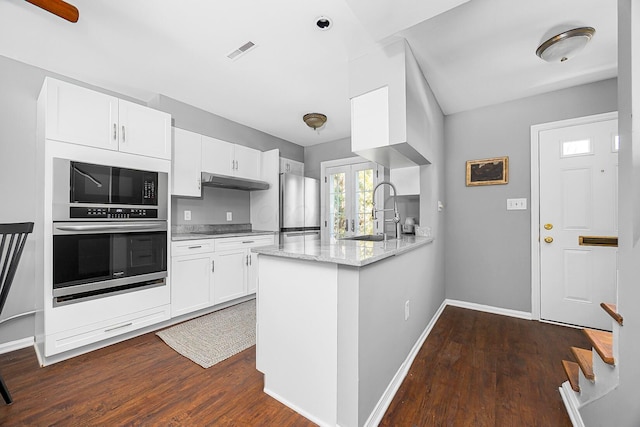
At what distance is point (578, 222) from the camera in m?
2.63

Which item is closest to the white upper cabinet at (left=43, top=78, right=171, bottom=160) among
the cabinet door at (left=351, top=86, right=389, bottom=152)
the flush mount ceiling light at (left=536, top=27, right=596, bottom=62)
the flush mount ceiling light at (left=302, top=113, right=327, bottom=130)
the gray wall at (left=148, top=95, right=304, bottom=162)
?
the gray wall at (left=148, top=95, right=304, bottom=162)

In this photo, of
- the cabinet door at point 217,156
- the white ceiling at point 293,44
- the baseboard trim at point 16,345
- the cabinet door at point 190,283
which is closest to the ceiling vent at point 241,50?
the white ceiling at point 293,44

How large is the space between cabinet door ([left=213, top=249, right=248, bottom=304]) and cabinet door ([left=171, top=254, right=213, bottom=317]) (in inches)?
3.4

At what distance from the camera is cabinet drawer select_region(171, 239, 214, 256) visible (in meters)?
2.69

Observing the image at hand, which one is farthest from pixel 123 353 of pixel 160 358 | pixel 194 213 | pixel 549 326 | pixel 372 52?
pixel 549 326

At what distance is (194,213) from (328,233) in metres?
2.24

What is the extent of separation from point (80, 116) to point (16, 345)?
1983mm

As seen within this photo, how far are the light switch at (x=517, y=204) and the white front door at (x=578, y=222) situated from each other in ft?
0.50

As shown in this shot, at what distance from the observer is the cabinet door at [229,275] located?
3.03 meters

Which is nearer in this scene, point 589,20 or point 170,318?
point 589,20

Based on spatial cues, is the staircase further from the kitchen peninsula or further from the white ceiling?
the white ceiling

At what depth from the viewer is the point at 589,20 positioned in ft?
5.84

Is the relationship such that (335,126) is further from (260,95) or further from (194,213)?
(194,213)

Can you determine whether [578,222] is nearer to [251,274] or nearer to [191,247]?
[251,274]
